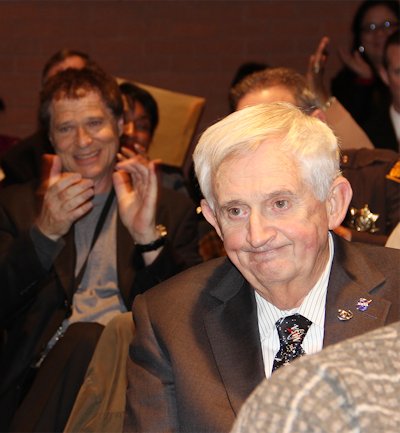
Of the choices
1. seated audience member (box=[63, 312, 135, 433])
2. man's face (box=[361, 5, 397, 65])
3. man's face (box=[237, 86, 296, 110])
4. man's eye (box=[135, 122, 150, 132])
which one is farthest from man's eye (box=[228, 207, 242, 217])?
man's face (box=[361, 5, 397, 65])

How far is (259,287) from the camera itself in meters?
1.76

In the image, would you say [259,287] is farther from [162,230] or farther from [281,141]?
[162,230]

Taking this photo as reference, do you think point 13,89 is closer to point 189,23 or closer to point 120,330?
point 189,23

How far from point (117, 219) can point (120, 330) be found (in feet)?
3.29

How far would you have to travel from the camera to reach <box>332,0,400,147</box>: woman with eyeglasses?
13.9 feet

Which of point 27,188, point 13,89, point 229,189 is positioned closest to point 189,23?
point 13,89

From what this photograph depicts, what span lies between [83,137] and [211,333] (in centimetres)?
152

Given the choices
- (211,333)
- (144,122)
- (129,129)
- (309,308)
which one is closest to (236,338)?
(211,333)

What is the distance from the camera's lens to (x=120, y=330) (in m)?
2.13

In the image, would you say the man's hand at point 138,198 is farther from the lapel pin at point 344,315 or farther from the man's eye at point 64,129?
the lapel pin at point 344,315

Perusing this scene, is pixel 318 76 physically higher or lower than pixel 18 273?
higher

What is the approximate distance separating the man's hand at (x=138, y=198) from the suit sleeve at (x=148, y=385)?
1.01m

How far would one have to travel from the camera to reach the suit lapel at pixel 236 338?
5.52ft

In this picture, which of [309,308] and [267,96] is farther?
[267,96]
